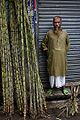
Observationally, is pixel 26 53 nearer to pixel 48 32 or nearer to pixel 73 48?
pixel 48 32

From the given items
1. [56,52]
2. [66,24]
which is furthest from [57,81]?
[66,24]

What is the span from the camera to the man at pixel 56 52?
6195mm

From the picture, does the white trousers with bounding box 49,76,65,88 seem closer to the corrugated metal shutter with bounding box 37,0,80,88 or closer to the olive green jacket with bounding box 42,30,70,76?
the olive green jacket with bounding box 42,30,70,76

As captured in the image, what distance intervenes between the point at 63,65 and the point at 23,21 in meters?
1.57

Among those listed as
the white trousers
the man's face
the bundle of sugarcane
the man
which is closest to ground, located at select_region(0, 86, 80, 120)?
the bundle of sugarcane

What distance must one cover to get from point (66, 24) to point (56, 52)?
842 millimetres

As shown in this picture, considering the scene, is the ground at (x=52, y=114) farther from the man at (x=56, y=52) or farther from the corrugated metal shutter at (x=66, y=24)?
the corrugated metal shutter at (x=66, y=24)

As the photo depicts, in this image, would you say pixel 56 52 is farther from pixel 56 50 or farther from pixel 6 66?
pixel 6 66

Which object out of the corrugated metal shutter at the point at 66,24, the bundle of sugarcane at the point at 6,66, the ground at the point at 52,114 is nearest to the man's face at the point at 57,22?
the corrugated metal shutter at the point at 66,24

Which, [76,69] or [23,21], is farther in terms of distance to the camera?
[76,69]

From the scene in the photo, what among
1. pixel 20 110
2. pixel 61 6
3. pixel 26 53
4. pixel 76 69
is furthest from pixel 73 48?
pixel 20 110

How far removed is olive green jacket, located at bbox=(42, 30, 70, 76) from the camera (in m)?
6.21

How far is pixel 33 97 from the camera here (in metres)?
5.62

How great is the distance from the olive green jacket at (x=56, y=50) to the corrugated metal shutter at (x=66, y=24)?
1.16 feet
